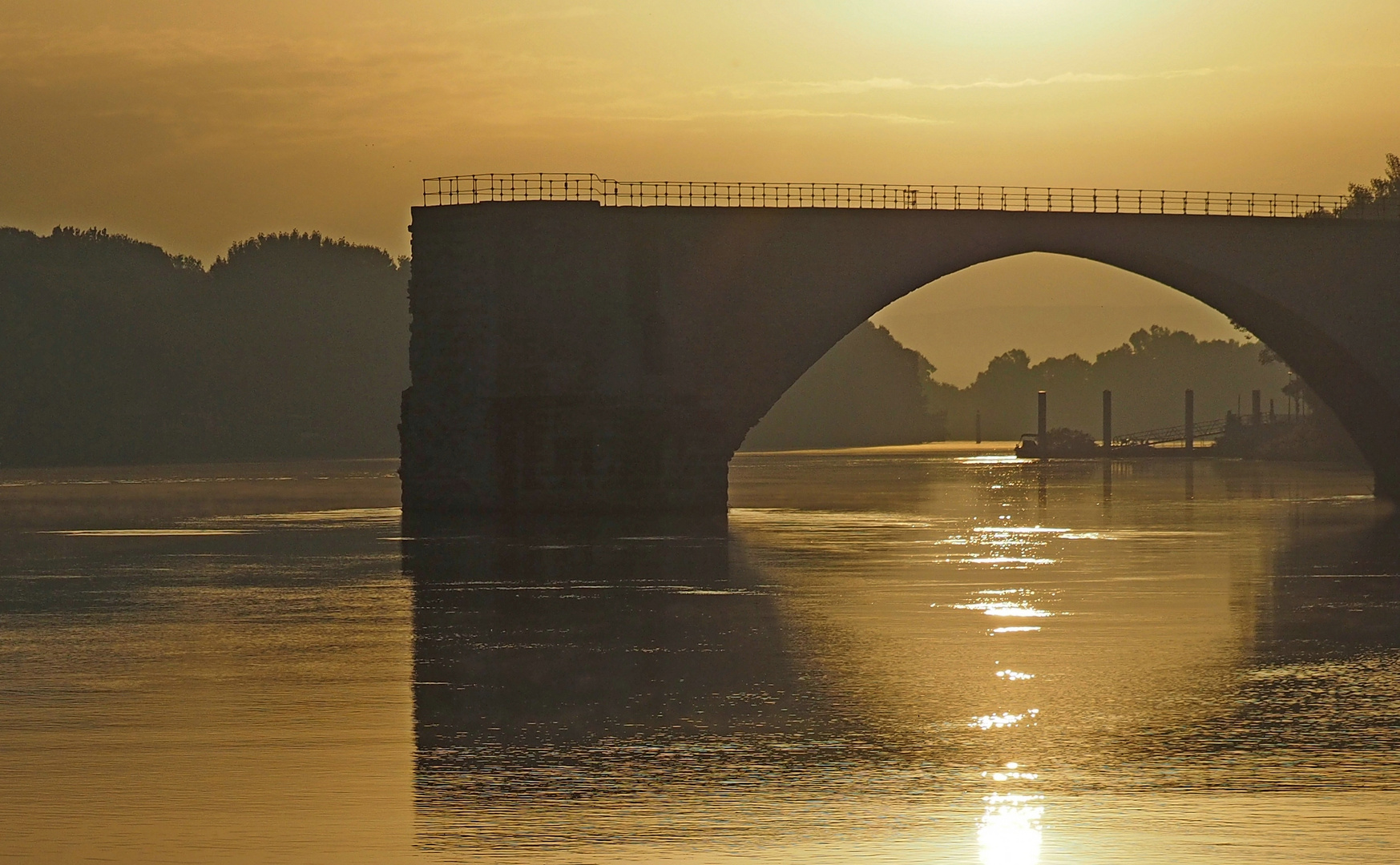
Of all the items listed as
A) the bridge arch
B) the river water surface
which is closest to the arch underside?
the bridge arch

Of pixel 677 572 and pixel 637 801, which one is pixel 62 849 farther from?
pixel 677 572

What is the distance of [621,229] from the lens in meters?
54.6

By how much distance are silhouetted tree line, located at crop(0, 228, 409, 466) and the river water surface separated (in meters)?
92.2

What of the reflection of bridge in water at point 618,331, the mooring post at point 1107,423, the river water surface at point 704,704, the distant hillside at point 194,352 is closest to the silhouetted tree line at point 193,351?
the distant hillside at point 194,352

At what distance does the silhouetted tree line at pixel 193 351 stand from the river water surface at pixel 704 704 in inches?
3630

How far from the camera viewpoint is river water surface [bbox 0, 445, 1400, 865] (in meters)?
12.6

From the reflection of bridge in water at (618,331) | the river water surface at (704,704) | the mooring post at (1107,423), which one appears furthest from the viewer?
the mooring post at (1107,423)

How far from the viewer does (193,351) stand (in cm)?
13888

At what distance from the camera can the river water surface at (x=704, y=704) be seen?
1258 cm

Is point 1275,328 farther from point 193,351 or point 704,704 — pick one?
point 193,351

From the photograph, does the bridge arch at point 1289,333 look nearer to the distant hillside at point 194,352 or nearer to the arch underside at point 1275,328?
the arch underside at point 1275,328

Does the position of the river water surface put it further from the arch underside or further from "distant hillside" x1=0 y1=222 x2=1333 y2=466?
"distant hillside" x1=0 y1=222 x2=1333 y2=466

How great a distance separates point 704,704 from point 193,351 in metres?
127

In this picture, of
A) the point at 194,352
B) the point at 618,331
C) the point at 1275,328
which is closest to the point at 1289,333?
the point at 1275,328
